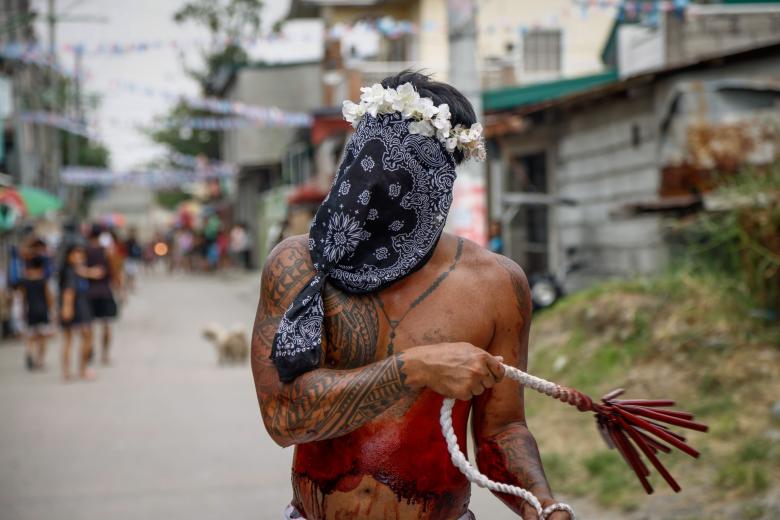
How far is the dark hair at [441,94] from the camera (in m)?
2.54

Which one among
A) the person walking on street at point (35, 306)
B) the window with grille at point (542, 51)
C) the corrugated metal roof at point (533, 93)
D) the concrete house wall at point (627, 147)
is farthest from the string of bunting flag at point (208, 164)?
the person walking on street at point (35, 306)

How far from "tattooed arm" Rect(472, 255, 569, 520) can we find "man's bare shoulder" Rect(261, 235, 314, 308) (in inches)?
20.5

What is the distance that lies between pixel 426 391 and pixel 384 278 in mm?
315

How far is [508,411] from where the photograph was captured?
2643mm

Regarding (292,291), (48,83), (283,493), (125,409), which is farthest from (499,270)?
(48,83)

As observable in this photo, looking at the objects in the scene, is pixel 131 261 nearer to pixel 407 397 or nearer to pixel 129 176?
pixel 129 176

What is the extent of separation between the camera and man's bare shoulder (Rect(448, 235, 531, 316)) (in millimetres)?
2613

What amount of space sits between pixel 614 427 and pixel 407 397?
0.58m

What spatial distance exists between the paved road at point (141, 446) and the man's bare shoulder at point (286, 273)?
3922 mm

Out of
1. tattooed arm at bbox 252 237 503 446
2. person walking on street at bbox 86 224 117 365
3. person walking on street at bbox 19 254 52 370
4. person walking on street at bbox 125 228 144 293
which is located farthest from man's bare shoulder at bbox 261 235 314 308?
person walking on street at bbox 125 228 144 293

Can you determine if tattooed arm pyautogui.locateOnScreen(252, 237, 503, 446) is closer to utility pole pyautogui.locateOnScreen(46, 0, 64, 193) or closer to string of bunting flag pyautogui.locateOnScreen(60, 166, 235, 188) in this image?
utility pole pyautogui.locateOnScreen(46, 0, 64, 193)

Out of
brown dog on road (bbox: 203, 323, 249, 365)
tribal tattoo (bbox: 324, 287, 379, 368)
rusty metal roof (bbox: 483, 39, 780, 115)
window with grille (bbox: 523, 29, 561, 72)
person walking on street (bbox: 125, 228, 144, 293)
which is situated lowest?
person walking on street (bbox: 125, 228, 144, 293)

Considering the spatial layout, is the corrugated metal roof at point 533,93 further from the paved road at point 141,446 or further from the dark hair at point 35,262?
the dark hair at point 35,262

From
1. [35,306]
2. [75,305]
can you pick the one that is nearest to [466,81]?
[75,305]
